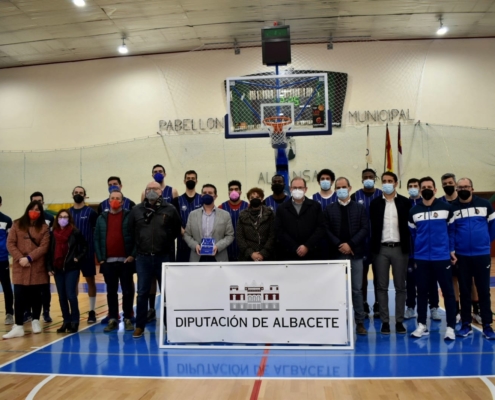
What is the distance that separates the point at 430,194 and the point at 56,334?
15.9 ft

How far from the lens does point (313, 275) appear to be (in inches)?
193

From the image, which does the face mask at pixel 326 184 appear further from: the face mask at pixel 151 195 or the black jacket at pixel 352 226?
the face mask at pixel 151 195

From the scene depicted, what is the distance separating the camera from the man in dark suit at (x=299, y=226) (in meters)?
5.28

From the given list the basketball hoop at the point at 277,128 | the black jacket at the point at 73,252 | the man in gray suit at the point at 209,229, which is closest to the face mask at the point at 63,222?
the black jacket at the point at 73,252

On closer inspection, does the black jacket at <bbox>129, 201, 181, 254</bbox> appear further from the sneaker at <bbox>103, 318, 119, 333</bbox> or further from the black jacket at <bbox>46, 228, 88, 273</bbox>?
the sneaker at <bbox>103, 318, 119, 333</bbox>

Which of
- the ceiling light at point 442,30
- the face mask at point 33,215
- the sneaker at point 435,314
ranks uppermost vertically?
the ceiling light at point 442,30

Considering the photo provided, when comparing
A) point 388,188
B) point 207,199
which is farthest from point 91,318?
point 388,188

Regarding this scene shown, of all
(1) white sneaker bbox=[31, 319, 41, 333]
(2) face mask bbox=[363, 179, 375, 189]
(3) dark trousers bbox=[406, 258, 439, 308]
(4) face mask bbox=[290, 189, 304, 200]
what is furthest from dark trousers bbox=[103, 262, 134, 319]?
(3) dark trousers bbox=[406, 258, 439, 308]

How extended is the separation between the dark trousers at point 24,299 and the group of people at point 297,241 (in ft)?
0.05

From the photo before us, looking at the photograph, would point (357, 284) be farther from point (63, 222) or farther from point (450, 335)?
point (63, 222)

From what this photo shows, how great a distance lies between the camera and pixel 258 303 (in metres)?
4.95

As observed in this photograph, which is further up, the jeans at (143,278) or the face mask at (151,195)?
the face mask at (151,195)

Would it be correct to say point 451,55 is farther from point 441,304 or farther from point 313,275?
point 313,275

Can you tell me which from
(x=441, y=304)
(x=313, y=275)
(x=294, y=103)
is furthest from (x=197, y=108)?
(x=313, y=275)
